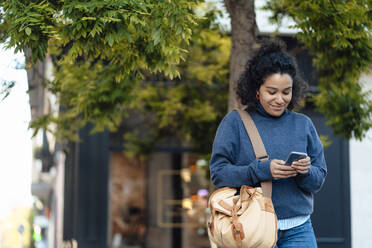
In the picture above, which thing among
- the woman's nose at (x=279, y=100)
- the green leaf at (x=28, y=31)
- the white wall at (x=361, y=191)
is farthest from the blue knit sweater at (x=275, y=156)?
the white wall at (x=361, y=191)

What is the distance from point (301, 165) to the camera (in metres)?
3.00

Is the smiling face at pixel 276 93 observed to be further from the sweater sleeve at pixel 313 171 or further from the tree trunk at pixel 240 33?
the tree trunk at pixel 240 33

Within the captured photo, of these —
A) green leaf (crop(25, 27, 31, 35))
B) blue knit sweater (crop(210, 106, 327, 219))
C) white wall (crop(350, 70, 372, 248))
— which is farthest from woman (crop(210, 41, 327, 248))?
white wall (crop(350, 70, 372, 248))

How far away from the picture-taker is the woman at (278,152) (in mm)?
3141

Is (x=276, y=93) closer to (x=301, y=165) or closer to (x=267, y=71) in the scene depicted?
(x=267, y=71)

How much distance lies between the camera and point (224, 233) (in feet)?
9.86

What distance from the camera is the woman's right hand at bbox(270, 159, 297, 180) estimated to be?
3.01 m

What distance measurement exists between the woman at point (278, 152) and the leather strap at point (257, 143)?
0.10 ft

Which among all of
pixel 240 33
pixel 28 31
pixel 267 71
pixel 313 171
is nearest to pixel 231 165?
pixel 313 171

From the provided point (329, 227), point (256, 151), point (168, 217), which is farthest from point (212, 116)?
point (168, 217)

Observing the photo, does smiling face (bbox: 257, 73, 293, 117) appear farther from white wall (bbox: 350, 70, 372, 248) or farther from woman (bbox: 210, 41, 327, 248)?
white wall (bbox: 350, 70, 372, 248)

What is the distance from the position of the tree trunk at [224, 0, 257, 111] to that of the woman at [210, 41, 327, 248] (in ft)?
6.38

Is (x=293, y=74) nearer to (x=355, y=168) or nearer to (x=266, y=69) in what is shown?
(x=266, y=69)

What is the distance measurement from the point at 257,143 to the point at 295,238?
56 cm
